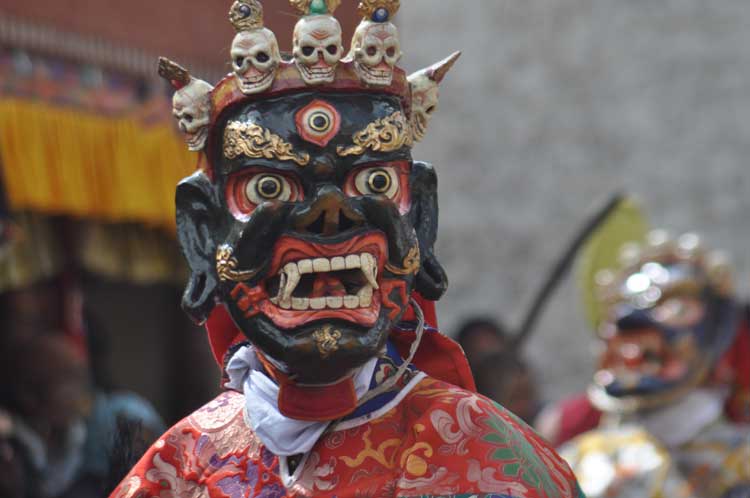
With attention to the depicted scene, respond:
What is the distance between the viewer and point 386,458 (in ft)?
10.5

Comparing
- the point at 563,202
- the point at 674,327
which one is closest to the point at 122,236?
the point at 674,327

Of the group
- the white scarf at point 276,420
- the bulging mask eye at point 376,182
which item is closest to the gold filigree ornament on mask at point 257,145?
the bulging mask eye at point 376,182

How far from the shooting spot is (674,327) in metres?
6.20

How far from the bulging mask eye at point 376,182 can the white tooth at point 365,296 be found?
17 cm

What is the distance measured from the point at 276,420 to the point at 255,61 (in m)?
0.64

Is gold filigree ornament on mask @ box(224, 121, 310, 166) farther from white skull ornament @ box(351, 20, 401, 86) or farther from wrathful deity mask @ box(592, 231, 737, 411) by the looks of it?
wrathful deity mask @ box(592, 231, 737, 411)

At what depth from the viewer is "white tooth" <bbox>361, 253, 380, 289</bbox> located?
316 cm

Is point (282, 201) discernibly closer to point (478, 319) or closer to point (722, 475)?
point (722, 475)

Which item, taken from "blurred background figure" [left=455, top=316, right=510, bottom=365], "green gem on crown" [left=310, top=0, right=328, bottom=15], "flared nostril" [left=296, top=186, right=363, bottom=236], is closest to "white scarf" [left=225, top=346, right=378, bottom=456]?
"flared nostril" [left=296, top=186, right=363, bottom=236]

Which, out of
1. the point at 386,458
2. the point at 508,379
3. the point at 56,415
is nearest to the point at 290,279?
the point at 386,458

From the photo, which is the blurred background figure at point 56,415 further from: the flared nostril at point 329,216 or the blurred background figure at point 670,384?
the flared nostril at point 329,216

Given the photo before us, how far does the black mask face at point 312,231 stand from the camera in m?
3.15

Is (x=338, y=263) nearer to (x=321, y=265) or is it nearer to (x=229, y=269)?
(x=321, y=265)

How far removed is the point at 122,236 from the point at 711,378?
279 cm
